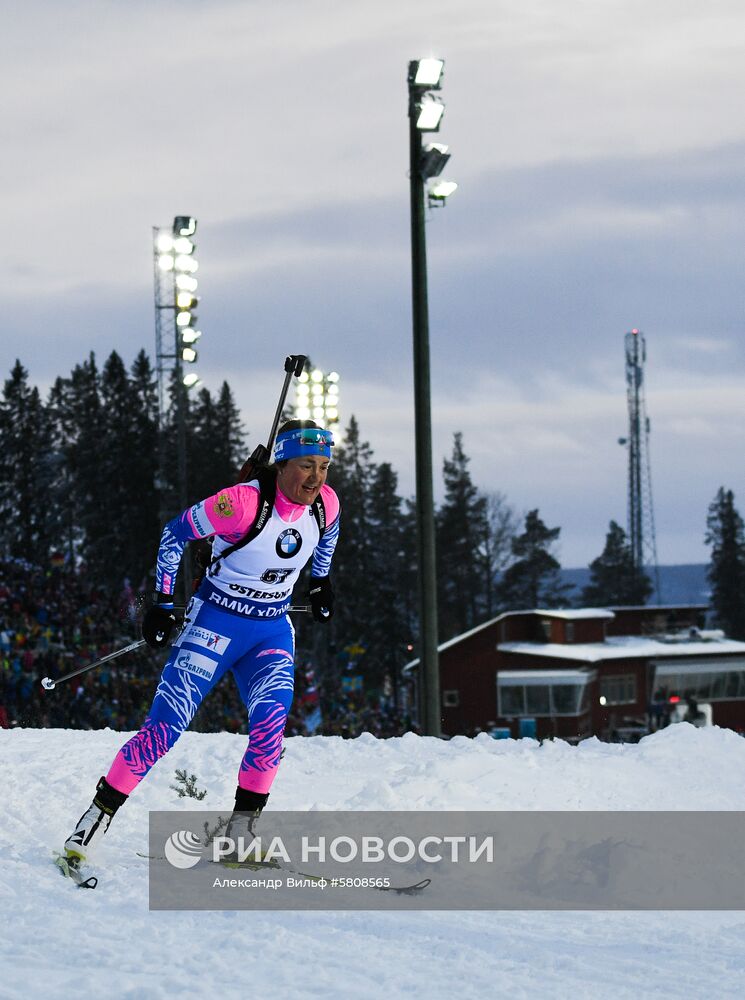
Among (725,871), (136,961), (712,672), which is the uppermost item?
(136,961)

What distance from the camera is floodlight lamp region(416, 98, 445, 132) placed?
10.7 metres

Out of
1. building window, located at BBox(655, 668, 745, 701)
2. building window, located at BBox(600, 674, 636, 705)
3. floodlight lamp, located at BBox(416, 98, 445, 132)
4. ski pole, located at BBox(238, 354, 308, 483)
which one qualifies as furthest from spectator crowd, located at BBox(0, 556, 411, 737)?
building window, located at BBox(655, 668, 745, 701)

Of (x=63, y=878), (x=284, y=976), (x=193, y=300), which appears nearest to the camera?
(x=284, y=976)

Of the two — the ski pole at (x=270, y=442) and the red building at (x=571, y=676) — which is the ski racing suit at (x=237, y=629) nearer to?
the ski pole at (x=270, y=442)

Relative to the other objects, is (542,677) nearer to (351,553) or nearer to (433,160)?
(351,553)

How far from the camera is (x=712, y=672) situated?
140 feet

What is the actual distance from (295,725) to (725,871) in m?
17.9

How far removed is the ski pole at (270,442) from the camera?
5.81 metres

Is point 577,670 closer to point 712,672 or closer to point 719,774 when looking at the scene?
point 712,672

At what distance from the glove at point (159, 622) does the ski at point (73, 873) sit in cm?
102

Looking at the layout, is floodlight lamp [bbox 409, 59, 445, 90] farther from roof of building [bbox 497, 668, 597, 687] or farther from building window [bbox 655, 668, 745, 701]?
building window [bbox 655, 668, 745, 701]

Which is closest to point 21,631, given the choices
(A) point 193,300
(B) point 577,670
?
(A) point 193,300

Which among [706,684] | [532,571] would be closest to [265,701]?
[706,684]

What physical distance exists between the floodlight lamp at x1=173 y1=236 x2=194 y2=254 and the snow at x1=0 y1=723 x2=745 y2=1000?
12.4 m
